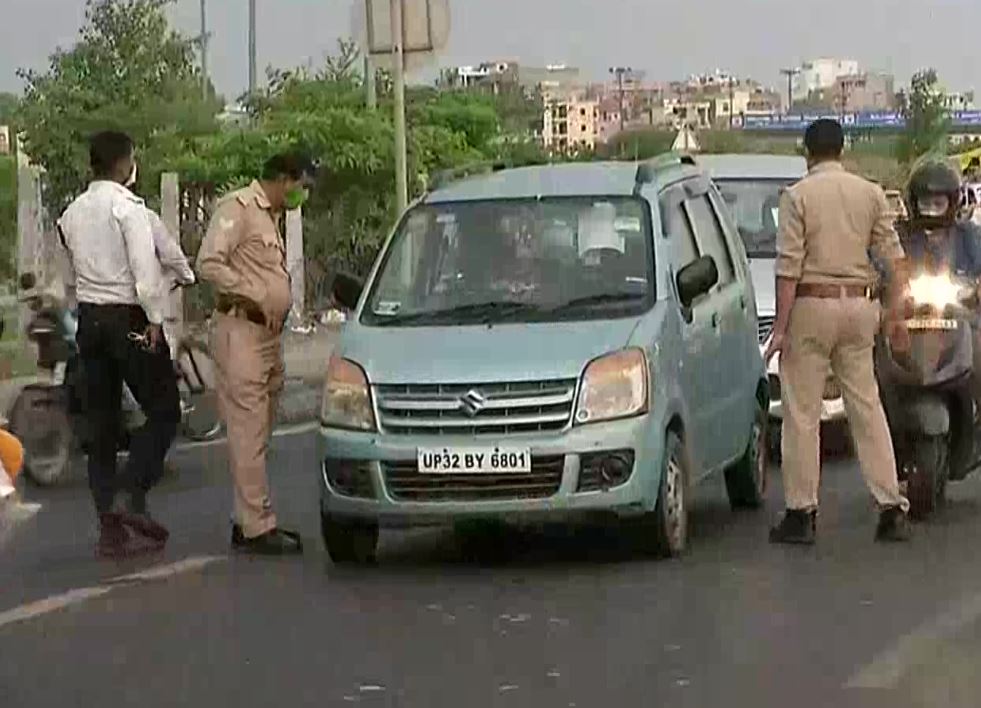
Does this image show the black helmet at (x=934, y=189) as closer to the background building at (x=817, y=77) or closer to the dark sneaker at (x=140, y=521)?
the dark sneaker at (x=140, y=521)

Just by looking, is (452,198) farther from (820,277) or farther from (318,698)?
(318,698)

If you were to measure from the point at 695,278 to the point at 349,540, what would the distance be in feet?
6.74

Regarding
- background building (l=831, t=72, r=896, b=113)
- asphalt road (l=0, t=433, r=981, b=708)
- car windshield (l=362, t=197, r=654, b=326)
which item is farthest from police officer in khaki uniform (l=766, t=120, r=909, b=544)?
background building (l=831, t=72, r=896, b=113)

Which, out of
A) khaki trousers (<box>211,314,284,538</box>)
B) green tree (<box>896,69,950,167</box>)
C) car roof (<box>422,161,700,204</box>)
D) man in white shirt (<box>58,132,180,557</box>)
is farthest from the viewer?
green tree (<box>896,69,950,167</box>)

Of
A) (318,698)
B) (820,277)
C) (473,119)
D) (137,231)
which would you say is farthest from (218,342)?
(473,119)

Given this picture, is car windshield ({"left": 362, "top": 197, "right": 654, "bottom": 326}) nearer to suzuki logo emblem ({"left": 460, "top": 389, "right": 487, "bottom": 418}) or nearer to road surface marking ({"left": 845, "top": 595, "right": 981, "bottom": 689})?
suzuki logo emblem ({"left": 460, "top": 389, "right": 487, "bottom": 418})

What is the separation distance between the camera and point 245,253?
11508 mm

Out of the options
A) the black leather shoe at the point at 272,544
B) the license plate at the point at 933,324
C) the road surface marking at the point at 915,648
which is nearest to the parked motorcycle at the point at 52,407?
the black leather shoe at the point at 272,544

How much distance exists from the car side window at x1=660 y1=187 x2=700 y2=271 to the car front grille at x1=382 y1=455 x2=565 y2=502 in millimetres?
1559

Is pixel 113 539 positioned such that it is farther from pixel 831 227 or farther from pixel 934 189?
pixel 934 189

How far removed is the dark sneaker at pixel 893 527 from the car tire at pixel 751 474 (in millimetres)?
1389

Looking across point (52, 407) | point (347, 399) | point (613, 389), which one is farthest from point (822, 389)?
point (52, 407)

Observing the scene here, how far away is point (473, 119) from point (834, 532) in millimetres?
25410

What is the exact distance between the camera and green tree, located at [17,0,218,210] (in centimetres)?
3491
